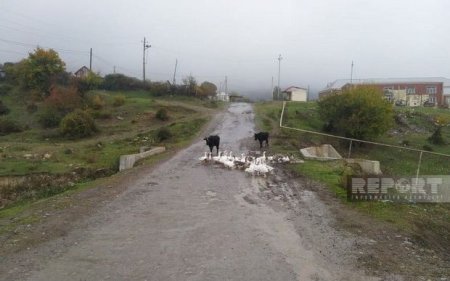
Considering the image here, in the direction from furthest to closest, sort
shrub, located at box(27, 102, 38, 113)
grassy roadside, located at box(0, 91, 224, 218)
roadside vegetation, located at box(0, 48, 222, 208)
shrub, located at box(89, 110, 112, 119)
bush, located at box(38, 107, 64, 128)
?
shrub, located at box(27, 102, 38, 113), shrub, located at box(89, 110, 112, 119), bush, located at box(38, 107, 64, 128), roadside vegetation, located at box(0, 48, 222, 208), grassy roadside, located at box(0, 91, 224, 218)

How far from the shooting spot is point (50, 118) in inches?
1668

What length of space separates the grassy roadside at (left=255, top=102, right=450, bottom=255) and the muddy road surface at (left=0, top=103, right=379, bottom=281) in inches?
60.1

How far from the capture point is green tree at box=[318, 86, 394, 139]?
36.5 m

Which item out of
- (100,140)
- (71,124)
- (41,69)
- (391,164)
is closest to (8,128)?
(71,124)

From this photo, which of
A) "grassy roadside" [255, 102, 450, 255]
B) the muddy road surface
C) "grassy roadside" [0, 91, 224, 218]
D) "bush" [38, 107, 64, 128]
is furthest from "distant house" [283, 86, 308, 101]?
the muddy road surface

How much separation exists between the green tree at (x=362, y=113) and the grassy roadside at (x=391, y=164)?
1.38 metres

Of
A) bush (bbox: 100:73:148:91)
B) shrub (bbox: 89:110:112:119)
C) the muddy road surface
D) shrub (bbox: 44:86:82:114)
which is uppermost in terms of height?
bush (bbox: 100:73:148:91)

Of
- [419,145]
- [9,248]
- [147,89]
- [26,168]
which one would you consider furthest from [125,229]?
[147,89]

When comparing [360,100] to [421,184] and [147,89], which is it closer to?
[421,184]

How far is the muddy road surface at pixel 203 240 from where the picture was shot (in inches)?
310

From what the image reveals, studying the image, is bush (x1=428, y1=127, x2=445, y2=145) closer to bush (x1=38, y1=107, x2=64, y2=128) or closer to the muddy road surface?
the muddy road surface

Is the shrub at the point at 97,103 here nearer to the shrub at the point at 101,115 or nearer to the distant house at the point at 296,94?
the shrub at the point at 101,115

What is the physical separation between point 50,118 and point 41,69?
1801 cm

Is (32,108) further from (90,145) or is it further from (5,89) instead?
(90,145)
